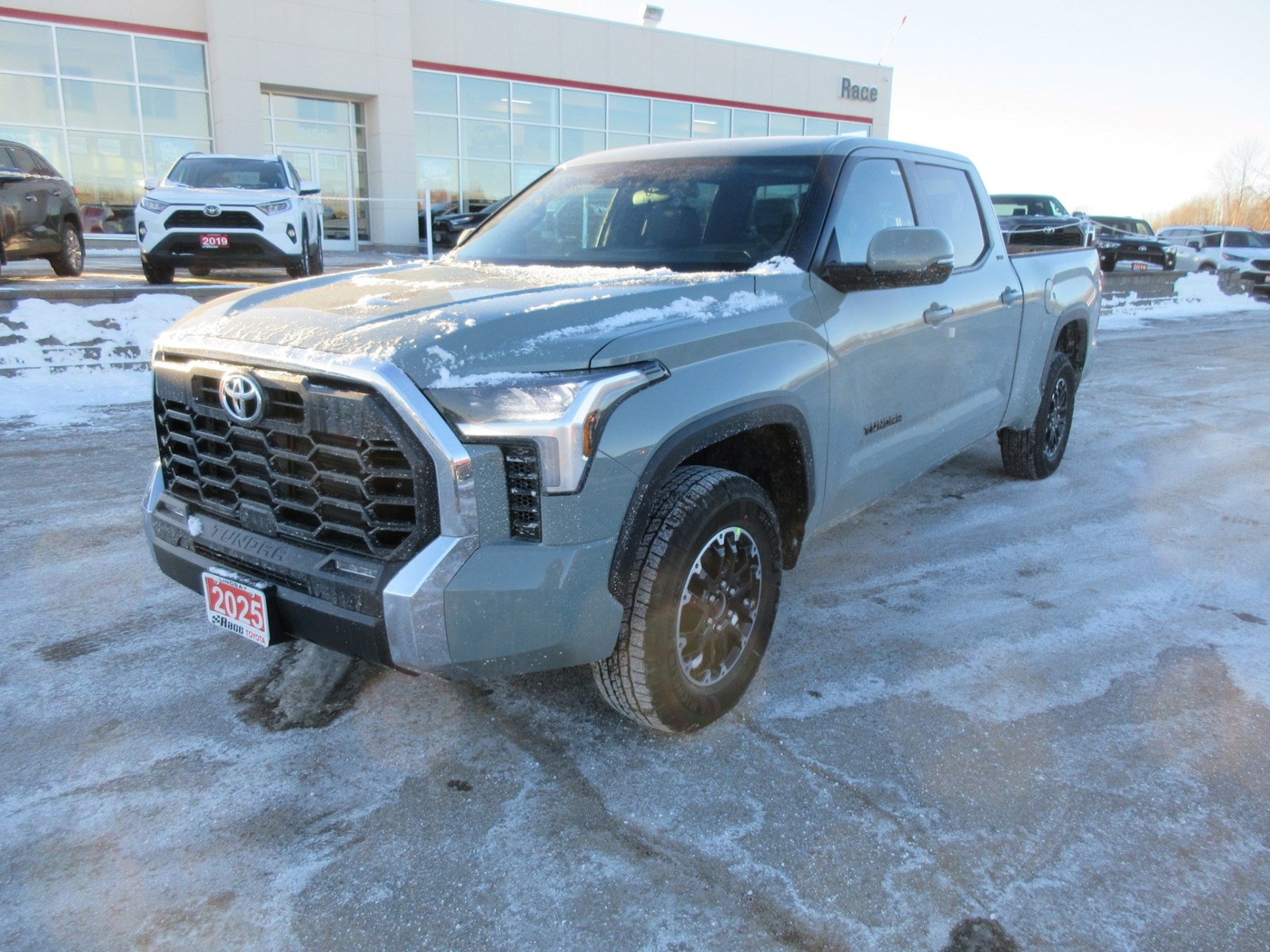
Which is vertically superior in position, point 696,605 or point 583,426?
point 583,426

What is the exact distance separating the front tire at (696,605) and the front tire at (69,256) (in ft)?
38.8

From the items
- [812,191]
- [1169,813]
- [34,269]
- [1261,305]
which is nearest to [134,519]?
[812,191]

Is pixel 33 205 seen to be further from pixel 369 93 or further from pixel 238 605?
pixel 369 93

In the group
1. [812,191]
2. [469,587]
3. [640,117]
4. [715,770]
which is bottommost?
[715,770]

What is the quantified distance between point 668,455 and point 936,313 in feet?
6.25

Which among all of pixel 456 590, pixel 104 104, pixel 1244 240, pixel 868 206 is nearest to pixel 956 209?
pixel 868 206

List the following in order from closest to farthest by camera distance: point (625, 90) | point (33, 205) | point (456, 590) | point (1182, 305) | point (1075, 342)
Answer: point (456, 590) < point (1075, 342) < point (33, 205) < point (1182, 305) < point (625, 90)

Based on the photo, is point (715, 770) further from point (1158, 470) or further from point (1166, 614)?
point (1158, 470)

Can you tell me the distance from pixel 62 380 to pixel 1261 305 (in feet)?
75.7

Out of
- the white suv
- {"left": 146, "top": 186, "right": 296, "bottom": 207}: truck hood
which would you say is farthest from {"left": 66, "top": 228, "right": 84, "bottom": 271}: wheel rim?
{"left": 146, "top": 186, "right": 296, "bottom": 207}: truck hood

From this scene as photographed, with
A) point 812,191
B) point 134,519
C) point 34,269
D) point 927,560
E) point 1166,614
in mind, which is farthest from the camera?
point 34,269

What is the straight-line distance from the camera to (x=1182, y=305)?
19344 mm

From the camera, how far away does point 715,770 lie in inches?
108

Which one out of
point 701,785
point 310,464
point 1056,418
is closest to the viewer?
point 310,464
